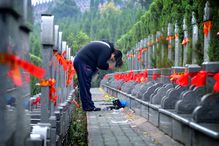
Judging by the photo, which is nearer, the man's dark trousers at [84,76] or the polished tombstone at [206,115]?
the polished tombstone at [206,115]

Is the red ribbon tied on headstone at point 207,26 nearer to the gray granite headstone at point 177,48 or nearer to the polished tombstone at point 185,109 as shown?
the gray granite headstone at point 177,48

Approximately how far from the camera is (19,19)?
2.49 meters

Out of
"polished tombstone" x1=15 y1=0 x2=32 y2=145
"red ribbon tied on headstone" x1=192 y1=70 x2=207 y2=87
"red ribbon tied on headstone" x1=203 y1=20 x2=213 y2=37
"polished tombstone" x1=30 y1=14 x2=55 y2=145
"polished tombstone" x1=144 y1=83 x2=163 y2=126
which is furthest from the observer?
"red ribbon tied on headstone" x1=203 y1=20 x2=213 y2=37

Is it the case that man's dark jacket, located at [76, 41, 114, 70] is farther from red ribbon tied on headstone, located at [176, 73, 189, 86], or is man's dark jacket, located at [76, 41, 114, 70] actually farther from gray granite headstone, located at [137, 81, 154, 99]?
red ribbon tied on headstone, located at [176, 73, 189, 86]

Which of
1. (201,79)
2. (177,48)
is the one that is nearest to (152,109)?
(201,79)

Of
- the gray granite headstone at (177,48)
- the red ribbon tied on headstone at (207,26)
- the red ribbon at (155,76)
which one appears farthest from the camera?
the gray granite headstone at (177,48)

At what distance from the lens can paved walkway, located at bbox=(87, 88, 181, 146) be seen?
704 cm

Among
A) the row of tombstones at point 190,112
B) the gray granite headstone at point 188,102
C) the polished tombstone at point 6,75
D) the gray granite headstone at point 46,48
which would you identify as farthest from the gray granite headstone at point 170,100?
the polished tombstone at point 6,75

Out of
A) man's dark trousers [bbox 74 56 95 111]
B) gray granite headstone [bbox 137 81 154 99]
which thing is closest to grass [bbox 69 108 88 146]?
man's dark trousers [bbox 74 56 95 111]

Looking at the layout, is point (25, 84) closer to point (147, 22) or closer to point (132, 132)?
point (132, 132)

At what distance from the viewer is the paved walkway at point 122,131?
7.04 m

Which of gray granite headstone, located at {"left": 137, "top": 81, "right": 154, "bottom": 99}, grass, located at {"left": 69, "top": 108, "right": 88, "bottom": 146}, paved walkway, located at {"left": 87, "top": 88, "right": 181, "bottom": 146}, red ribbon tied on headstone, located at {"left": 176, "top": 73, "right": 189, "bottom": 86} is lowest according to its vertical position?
grass, located at {"left": 69, "top": 108, "right": 88, "bottom": 146}

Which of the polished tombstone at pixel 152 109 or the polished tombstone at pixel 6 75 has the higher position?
the polished tombstone at pixel 6 75

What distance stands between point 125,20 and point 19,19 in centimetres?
6805
